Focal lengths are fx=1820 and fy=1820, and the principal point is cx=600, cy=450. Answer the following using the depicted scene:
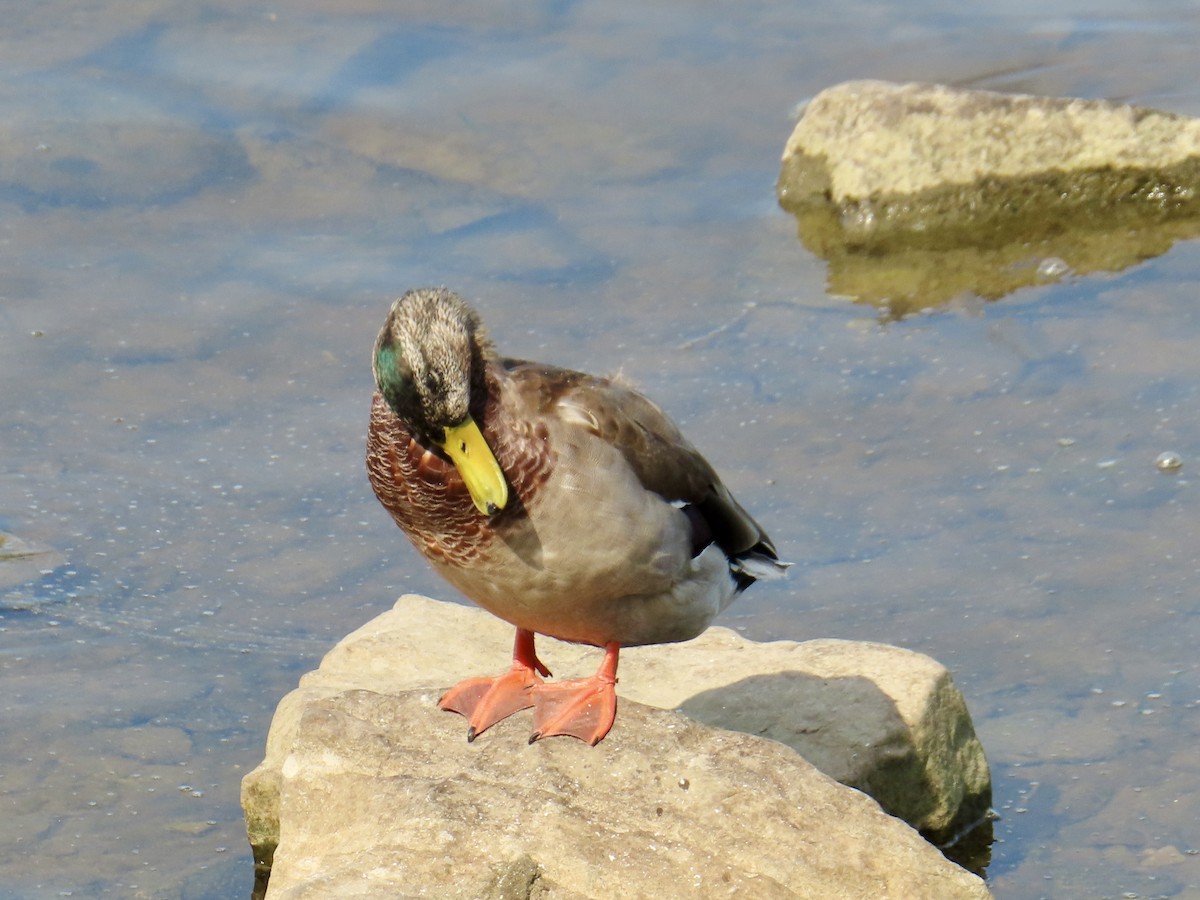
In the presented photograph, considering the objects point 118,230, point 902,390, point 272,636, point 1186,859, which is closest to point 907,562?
point 902,390

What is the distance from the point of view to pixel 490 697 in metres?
4.63

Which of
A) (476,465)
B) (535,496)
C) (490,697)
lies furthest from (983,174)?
(476,465)

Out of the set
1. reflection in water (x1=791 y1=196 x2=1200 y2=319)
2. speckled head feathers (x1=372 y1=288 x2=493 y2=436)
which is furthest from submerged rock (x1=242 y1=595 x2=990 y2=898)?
reflection in water (x1=791 y1=196 x2=1200 y2=319)

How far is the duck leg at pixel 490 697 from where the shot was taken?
4535mm

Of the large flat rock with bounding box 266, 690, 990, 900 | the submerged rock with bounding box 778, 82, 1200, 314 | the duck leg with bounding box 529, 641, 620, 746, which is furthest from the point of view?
the submerged rock with bounding box 778, 82, 1200, 314

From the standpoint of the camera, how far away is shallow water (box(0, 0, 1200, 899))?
17.8ft

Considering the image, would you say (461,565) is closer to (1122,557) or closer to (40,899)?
(40,899)

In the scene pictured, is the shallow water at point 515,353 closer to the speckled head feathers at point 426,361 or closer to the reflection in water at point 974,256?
the reflection in water at point 974,256

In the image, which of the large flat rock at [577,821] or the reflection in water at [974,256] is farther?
the reflection in water at [974,256]

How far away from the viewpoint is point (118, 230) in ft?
29.0

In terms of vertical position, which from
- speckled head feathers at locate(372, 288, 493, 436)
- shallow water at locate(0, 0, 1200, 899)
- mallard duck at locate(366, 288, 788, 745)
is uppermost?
speckled head feathers at locate(372, 288, 493, 436)

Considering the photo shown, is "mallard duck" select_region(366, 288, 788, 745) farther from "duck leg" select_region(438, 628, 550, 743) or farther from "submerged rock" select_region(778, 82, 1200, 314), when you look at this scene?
"submerged rock" select_region(778, 82, 1200, 314)

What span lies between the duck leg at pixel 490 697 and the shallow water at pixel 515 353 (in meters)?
0.84

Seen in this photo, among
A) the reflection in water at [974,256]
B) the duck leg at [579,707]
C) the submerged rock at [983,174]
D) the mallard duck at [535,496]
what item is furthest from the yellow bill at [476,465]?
the submerged rock at [983,174]
